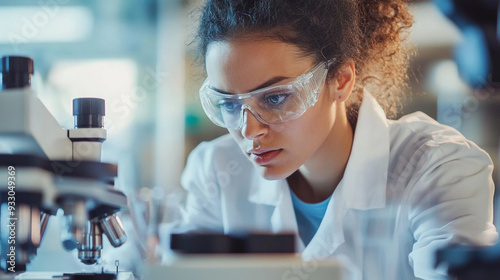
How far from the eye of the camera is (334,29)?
1295mm

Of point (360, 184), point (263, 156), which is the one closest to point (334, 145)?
point (360, 184)

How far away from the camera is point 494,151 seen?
7.38 feet

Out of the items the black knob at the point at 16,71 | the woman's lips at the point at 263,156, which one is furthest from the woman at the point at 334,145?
the black knob at the point at 16,71

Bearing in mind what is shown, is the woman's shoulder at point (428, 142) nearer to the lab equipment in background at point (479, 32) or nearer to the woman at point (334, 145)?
the woman at point (334, 145)

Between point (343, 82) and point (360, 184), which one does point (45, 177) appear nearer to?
point (343, 82)

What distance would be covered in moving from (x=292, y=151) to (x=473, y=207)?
0.48 m

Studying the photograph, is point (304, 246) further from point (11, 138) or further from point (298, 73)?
point (11, 138)

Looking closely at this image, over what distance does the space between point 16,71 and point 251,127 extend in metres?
0.54

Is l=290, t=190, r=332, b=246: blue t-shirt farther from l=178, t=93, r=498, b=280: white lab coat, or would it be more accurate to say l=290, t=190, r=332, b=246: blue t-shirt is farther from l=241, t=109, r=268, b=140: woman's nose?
l=241, t=109, r=268, b=140: woman's nose

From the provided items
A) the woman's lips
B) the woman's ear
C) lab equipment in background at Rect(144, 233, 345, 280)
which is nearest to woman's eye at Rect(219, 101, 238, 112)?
the woman's lips

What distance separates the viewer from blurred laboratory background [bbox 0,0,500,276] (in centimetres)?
241

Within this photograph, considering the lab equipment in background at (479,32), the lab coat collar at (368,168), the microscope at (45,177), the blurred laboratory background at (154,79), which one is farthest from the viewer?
the blurred laboratory background at (154,79)

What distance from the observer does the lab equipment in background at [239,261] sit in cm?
65

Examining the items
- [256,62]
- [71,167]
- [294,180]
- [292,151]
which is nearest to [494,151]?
[294,180]
